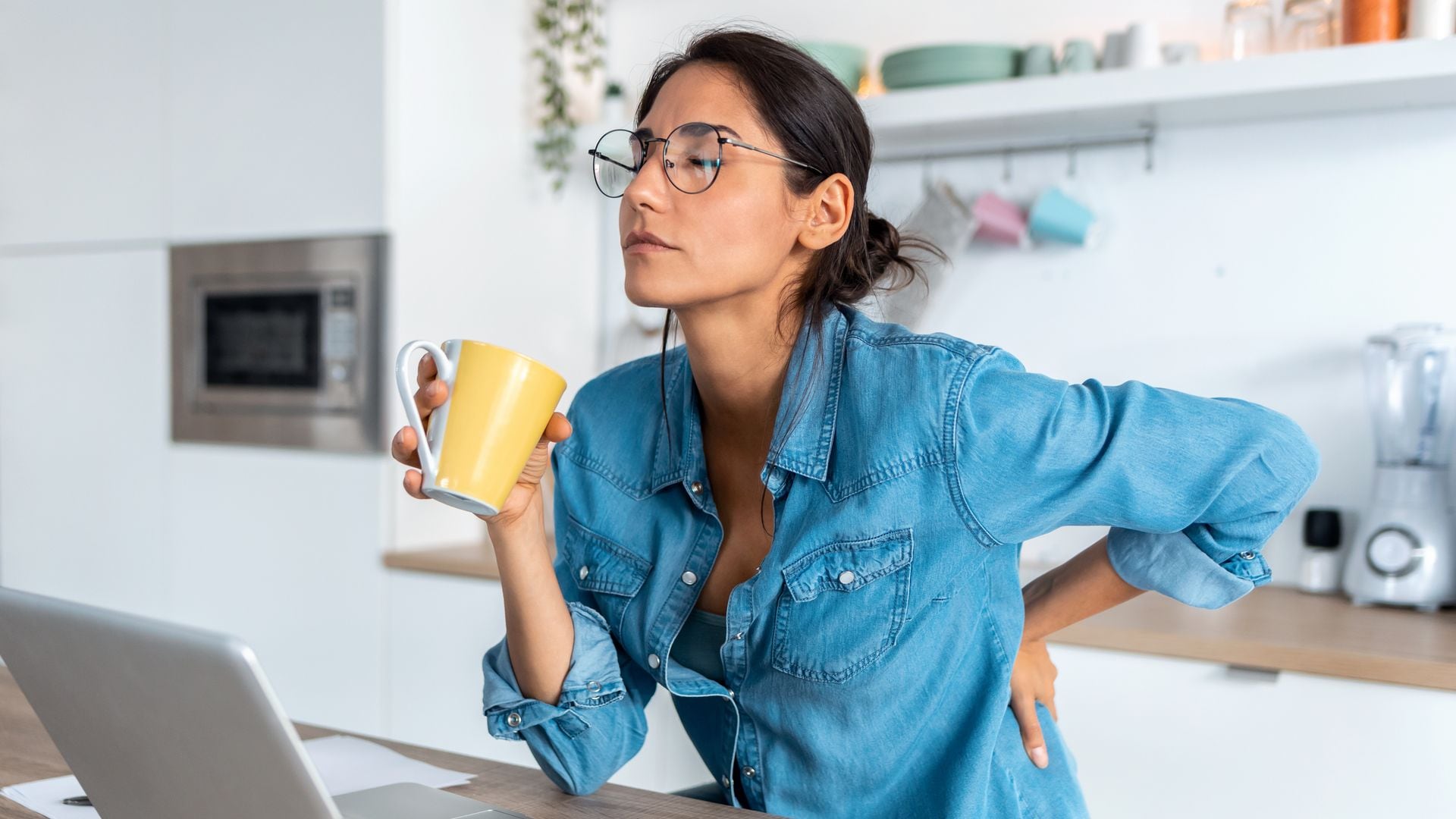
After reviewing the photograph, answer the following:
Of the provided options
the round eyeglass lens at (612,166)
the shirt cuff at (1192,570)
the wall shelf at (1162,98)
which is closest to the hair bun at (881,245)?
the round eyeglass lens at (612,166)

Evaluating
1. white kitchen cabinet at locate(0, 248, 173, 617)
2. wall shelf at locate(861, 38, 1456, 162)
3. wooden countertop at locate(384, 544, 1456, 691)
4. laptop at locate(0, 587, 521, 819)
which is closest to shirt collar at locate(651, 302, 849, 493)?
laptop at locate(0, 587, 521, 819)

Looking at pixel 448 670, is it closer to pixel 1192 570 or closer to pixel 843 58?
pixel 843 58

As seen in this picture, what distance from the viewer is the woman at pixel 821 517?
0.99m

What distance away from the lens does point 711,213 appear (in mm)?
1053

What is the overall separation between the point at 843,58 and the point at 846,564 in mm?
1516

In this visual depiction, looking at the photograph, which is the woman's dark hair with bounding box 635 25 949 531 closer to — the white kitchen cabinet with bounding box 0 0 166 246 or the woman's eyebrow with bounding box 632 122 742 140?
the woman's eyebrow with bounding box 632 122 742 140

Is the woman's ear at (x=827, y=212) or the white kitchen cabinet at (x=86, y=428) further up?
the woman's ear at (x=827, y=212)

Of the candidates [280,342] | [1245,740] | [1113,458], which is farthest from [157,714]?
[280,342]

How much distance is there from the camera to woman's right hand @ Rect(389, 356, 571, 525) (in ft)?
2.64

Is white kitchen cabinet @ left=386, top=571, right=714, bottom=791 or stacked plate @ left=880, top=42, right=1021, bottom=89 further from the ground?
stacked plate @ left=880, top=42, right=1021, bottom=89

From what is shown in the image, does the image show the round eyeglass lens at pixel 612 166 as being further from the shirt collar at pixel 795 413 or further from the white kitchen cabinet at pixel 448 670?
the white kitchen cabinet at pixel 448 670

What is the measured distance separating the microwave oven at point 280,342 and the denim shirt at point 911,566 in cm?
141

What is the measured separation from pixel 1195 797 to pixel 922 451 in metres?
1.01

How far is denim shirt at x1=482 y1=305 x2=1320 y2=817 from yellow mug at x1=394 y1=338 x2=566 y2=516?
27 cm
